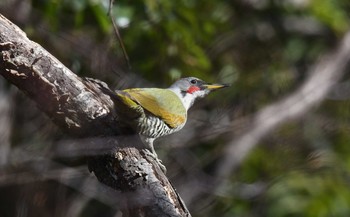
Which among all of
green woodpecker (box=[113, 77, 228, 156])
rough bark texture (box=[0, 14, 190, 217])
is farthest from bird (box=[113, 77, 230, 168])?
rough bark texture (box=[0, 14, 190, 217])

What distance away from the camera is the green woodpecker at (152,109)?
14.4 feet

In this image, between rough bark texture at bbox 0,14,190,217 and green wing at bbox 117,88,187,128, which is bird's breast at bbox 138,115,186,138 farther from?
rough bark texture at bbox 0,14,190,217

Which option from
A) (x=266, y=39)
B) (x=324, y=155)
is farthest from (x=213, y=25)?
(x=266, y=39)

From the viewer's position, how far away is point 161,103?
499 cm

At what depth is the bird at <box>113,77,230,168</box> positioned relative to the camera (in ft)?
14.3

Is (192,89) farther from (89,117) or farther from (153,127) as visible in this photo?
(89,117)

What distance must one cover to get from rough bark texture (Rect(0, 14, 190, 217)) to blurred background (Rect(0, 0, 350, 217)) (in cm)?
20

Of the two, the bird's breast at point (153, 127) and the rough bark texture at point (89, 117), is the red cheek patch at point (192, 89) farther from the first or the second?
the rough bark texture at point (89, 117)

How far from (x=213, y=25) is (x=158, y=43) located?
1.70 ft

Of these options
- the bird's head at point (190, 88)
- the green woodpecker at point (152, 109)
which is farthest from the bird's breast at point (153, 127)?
the bird's head at point (190, 88)

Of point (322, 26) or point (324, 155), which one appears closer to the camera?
point (324, 155)

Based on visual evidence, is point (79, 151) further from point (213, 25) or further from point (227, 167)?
point (227, 167)

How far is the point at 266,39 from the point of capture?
9.43 m

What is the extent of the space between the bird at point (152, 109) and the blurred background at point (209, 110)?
0.26 m
